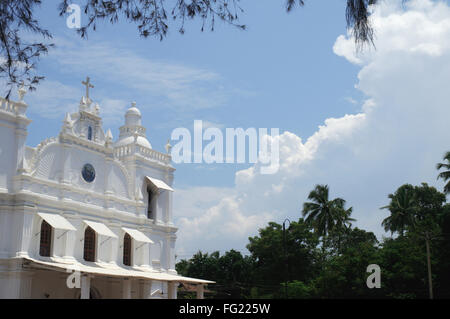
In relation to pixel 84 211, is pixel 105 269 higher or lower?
lower

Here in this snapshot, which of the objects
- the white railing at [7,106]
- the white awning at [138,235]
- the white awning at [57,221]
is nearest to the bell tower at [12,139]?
the white railing at [7,106]

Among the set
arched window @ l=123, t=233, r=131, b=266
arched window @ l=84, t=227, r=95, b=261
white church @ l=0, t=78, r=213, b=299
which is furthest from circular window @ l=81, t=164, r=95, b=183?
arched window @ l=123, t=233, r=131, b=266

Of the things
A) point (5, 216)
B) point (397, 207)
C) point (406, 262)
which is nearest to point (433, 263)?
point (406, 262)

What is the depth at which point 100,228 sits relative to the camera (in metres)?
24.7

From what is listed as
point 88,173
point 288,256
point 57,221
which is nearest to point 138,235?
point 88,173

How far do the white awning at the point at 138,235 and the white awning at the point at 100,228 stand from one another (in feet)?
4.43

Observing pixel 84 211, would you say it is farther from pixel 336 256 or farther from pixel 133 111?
pixel 336 256

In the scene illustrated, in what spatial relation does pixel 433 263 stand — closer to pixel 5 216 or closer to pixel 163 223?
pixel 163 223

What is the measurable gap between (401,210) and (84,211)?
Result: 2995 centimetres

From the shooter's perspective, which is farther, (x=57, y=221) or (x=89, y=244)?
(x=89, y=244)

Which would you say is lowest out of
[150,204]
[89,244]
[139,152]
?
[89,244]

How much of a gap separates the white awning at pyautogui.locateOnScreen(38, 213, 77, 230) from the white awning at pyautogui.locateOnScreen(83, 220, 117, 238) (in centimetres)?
134

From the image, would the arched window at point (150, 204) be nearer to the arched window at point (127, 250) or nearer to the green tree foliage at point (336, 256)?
the arched window at point (127, 250)

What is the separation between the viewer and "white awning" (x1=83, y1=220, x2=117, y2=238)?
79.6 feet
